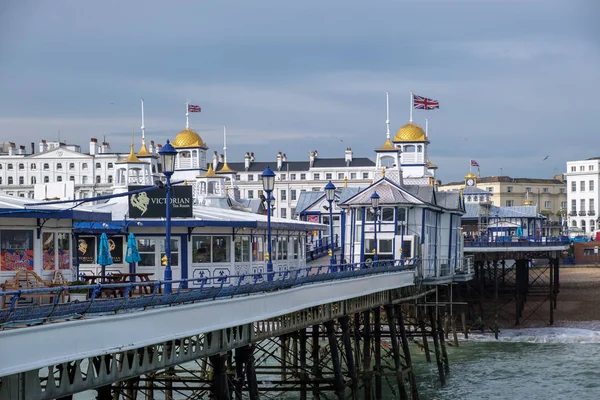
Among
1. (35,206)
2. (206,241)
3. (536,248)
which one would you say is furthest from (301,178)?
(35,206)

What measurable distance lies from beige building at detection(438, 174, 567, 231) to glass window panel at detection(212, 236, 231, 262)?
120 metres

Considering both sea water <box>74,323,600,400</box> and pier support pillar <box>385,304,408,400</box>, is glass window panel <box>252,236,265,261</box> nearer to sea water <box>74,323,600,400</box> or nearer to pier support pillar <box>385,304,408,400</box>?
pier support pillar <box>385,304,408,400</box>

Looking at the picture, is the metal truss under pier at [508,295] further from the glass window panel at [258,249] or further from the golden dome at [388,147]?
the glass window panel at [258,249]

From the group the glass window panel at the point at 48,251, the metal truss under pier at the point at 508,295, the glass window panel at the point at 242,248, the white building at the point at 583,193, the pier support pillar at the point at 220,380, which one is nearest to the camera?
the pier support pillar at the point at 220,380

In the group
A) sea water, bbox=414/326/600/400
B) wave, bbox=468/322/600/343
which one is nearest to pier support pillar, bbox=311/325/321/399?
sea water, bbox=414/326/600/400

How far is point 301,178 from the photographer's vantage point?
458 ft

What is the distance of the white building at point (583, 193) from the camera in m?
147

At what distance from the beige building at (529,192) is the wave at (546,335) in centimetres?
9398

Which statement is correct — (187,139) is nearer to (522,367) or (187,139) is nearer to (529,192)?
(522,367)

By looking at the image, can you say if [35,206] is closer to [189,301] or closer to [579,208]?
[189,301]

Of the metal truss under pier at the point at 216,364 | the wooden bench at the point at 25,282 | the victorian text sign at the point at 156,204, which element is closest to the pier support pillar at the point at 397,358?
the metal truss under pier at the point at 216,364

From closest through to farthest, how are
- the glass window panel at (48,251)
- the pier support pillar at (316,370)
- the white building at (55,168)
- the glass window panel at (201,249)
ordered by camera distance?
1. the glass window panel at (48,251)
2. the pier support pillar at (316,370)
3. the glass window panel at (201,249)
4. the white building at (55,168)

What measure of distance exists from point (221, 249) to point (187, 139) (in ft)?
201

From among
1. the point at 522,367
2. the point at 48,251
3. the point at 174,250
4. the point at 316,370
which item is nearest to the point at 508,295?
the point at 522,367
